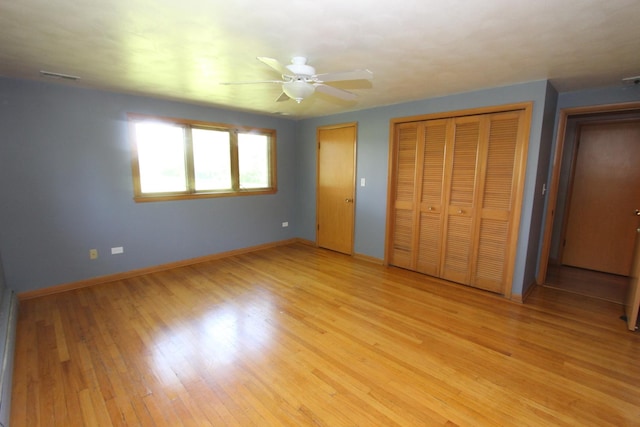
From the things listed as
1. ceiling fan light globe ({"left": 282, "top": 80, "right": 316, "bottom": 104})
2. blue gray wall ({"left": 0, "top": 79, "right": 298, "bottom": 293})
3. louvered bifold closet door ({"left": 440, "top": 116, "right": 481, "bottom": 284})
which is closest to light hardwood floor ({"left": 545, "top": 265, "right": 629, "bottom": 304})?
louvered bifold closet door ({"left": 440, "top": 116, "right": 481, "bottom": 284})

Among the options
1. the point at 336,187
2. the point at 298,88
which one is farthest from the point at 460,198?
the point at 298,88

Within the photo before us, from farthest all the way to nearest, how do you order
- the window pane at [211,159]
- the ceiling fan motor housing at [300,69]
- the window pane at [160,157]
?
the window pane at [211,159] < the window pane at [160,157] < the ceiling fan motor housing at [300,69]

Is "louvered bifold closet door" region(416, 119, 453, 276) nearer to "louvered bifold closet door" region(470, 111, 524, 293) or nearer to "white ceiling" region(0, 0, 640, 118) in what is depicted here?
"louvered bifold closet door" region(470, 111, 524, 293)

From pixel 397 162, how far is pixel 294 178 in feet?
7.12

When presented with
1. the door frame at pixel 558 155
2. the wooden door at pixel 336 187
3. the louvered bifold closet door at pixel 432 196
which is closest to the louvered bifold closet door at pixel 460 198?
the louvered bifold closet door at pixel 432 196

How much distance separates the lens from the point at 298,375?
205 cm

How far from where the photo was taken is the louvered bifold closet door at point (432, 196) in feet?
12.0

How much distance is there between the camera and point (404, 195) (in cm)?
406

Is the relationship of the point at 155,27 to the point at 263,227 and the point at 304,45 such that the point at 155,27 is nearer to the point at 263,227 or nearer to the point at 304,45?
the point at 304,45

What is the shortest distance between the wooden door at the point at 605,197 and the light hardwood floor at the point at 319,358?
1.37 metres

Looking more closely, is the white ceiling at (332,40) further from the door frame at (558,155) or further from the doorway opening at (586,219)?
the doorway opening at (586,219)

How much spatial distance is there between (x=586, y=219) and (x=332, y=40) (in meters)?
4.60

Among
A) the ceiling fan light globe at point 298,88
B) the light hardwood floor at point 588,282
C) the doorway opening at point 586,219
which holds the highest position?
the ceiling fan light globe at point 298,88

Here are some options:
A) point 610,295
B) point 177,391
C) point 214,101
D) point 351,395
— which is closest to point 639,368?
point 610,295
